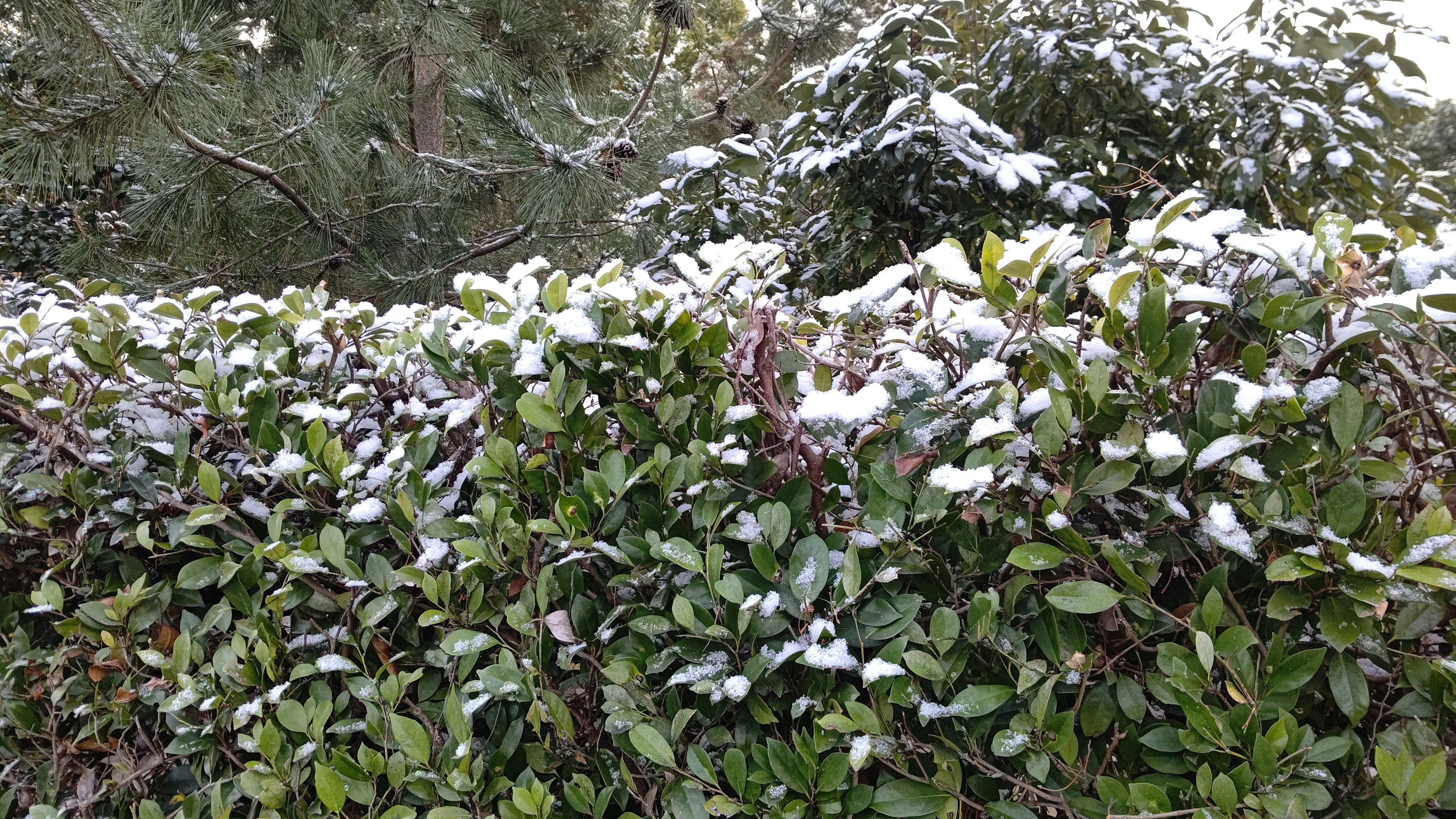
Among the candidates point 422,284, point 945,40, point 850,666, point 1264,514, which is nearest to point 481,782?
point 850,666

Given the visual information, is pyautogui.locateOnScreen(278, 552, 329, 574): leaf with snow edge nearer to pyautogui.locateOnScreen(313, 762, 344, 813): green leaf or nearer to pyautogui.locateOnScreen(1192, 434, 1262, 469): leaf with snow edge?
pyautogui.locateOnScreen(313, 762, 344, 813): green leaf

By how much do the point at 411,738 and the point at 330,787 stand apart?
5.9 inches

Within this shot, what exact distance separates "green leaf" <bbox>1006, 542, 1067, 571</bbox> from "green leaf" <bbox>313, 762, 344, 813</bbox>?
1.04 metres

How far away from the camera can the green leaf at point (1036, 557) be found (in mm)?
957

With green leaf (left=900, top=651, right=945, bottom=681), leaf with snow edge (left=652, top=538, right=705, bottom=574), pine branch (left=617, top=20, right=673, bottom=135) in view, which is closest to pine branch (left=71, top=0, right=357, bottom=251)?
pine branch (left=617, top=20, right=673, bottom=135)

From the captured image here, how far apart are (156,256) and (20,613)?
13.3 feet

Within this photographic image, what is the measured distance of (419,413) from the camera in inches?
57.2

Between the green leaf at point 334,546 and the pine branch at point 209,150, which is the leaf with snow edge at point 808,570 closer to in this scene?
the green leaf at point 334,546

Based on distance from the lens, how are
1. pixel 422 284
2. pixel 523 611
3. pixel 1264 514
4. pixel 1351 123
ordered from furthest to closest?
pixel 422 284, pixel 1351 123, pixel 523 611, pixel 1264 514

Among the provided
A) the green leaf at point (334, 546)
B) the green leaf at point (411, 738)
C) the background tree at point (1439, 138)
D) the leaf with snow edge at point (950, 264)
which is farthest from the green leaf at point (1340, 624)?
the background tree at point (1439, 138)

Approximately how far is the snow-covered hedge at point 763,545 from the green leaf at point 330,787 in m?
0.03

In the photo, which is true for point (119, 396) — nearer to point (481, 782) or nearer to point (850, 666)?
point (481, 782)

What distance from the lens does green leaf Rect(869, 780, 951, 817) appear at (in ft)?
3.37

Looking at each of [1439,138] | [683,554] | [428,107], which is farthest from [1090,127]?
[1439,138]
